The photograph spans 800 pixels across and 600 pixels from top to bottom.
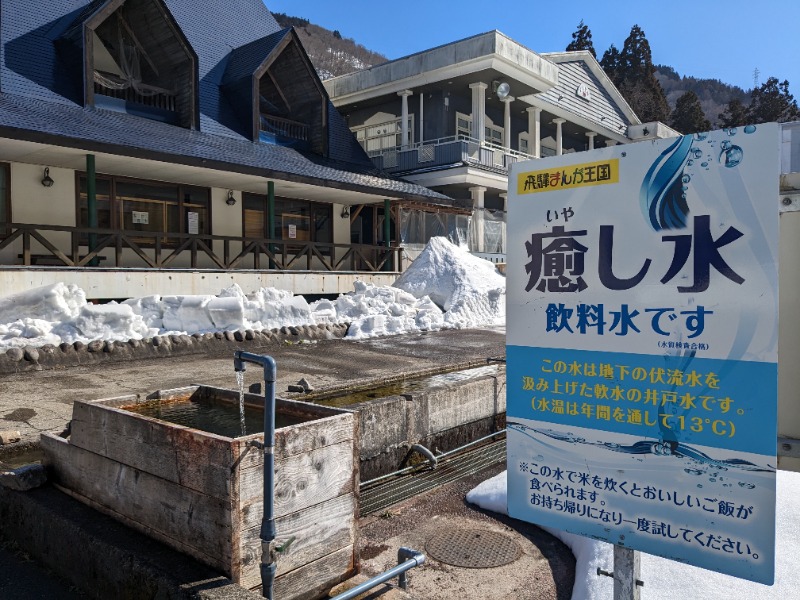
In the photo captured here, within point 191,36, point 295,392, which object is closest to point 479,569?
point 295,392

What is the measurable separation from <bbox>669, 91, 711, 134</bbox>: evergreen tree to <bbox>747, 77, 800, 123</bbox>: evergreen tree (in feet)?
17.2

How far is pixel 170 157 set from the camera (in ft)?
39.2

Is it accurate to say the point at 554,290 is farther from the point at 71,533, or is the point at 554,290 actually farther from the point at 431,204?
the point at 431,204

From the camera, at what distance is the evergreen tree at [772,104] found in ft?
164

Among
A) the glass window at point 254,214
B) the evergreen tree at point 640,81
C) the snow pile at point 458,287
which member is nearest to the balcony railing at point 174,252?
the glass window at point 254,214

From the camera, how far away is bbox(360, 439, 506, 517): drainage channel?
4.72 meters

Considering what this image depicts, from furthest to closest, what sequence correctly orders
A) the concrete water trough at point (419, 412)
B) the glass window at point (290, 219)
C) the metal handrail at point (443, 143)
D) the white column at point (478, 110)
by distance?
the metal handrail at point (443, 143)
the white column at point (478, 110)
the glass window at point (290, 219)
the concrete water trough at point (419, 412)

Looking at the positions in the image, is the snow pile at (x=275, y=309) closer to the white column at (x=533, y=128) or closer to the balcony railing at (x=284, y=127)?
the balcony railing at (x=284, y=127)

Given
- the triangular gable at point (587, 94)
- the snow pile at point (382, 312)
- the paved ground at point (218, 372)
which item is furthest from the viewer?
the triangular gable at point (587, 94)

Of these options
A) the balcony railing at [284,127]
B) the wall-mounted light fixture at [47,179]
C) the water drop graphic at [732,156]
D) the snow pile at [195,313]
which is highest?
the balcony railing at [284,127]

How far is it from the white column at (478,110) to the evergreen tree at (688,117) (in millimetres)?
29972

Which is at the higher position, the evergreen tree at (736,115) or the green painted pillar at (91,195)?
the evergreen tree at (736,115)

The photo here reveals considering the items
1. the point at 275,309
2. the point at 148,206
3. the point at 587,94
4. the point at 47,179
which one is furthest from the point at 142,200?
the point at 587,94

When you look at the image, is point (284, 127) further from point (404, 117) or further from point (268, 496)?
point (268, 496)
